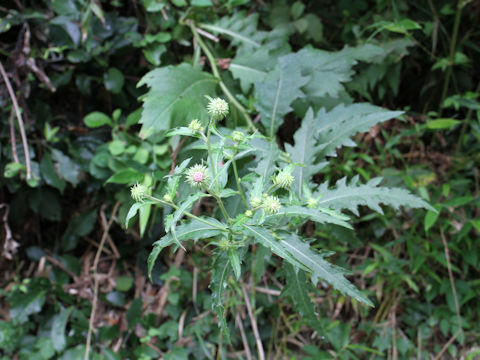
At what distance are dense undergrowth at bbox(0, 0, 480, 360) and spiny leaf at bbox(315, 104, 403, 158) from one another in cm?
16

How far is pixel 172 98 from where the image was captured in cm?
137

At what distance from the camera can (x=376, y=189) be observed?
1.12 m

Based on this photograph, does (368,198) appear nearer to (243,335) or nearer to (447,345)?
(243,335)

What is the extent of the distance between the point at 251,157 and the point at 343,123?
36cm

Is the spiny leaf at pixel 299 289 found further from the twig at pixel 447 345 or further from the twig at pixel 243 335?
the twig at pixel 447 345

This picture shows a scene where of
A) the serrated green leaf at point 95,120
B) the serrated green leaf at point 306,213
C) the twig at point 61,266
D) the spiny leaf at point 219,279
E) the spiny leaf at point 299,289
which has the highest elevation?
the serrated green leaf at point 306,213

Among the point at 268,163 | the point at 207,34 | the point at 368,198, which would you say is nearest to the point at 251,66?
the point at 207,34

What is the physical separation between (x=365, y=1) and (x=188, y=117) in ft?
4.10

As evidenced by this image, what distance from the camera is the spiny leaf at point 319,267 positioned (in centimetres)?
85

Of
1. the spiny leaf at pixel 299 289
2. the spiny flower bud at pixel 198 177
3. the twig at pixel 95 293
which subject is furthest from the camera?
the twig at pixel 95 293

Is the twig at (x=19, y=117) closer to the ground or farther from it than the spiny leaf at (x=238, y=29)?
closer to the ground

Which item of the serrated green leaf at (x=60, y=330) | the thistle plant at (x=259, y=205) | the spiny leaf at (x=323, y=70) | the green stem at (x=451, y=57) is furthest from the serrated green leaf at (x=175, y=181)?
the green stem at (x=451, y=57)

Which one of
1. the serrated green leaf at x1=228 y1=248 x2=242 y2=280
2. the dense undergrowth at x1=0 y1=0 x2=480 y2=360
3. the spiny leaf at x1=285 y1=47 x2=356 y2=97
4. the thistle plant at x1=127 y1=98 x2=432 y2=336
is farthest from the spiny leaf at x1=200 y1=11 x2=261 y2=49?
the serrated green leaf at x1=228 y1=248 x2=242 y2=280

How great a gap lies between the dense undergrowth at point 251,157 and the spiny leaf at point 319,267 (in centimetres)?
64
